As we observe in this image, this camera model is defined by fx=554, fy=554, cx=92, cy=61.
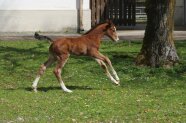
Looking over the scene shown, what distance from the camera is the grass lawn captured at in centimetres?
820

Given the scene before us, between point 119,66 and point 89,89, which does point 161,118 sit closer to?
point 89,89

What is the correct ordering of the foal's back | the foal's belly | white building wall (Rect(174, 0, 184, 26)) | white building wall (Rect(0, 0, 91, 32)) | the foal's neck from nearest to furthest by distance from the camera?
the foal's back < the foal's belly < the foal's neck < white building wall (Rect(0, 0, 91, 32)) < white building wall (Rect(174, 0, 184, 26))

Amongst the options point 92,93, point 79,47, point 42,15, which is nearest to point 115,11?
point 42,15

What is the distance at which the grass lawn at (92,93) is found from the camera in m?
8.20

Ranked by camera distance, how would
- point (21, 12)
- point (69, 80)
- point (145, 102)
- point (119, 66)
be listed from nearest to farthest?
1. point (145, 102)
2. point (69, 80)
3. point (119, 66)
4. point (21, 12)

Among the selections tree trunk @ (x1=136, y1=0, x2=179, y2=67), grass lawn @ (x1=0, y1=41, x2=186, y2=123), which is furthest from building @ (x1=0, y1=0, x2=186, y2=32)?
tree trunk @ (x1=136, y1=0, x2=179, y2=67)

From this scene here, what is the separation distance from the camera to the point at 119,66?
1344cm

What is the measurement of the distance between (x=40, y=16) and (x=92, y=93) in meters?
13.0

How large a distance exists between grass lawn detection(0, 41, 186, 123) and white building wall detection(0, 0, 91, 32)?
7261mm

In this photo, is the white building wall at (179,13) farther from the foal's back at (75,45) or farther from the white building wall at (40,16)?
the foal's back at (75,45)

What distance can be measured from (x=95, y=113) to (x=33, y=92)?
84.5 inches

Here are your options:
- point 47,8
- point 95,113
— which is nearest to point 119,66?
point 95,113

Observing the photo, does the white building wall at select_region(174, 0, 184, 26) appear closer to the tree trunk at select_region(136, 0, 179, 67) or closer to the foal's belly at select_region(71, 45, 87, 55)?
the tree trunk at select_region(136, 0, 179, 67)

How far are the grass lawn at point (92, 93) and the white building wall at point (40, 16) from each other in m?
7.26
